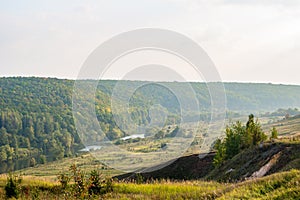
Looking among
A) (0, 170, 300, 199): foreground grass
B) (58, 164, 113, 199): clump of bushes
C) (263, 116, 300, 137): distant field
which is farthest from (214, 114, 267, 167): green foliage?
(263, 116, 300, 137): distant field

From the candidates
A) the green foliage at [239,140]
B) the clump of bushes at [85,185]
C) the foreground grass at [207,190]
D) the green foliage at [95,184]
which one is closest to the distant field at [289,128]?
the green foliage at [239,140]

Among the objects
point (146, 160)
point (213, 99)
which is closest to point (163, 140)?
point (146, 160)

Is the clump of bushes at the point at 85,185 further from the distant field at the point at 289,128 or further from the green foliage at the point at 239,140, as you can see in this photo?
the distant field at the point at 289,128

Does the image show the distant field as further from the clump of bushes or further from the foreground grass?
the clump of bushes

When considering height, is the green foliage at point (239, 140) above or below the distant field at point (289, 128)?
above

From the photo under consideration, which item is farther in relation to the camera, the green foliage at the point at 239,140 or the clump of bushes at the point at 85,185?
the green foliage at the point at 239,140

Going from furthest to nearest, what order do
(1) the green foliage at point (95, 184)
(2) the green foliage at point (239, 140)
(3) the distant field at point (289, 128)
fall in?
(3) the distant field at point (289, 128) < (2) the green foliage at point (239, 140) < (1) the green foliage at point (95, 184)

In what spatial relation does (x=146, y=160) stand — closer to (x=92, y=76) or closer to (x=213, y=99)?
(x=213, y=99)
